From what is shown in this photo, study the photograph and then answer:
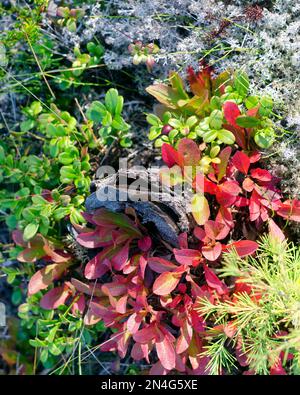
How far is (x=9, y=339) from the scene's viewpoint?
8.25 ft

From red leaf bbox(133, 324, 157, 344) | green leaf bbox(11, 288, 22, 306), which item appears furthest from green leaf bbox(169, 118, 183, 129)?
green leaf bbox(11, 288, 22, 306)

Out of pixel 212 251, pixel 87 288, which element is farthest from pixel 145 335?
pixel 212 251

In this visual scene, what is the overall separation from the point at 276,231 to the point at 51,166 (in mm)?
987

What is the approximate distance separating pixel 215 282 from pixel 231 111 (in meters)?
0.63

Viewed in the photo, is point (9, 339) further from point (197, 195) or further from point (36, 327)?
point (197, 195)

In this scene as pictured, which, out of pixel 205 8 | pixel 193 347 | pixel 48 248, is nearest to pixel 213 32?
pixel 205 8

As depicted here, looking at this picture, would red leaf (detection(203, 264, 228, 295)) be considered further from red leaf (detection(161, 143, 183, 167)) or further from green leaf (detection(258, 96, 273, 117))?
green leaf (detection(258, 96, 273, 117))

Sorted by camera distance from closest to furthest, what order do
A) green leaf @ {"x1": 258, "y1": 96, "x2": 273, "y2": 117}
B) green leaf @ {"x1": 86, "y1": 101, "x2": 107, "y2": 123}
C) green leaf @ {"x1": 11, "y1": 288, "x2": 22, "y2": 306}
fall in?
green leaf @ {"x1": 258, "y1": 96, "x2": 273, "y2": 117} < green leaf @ {"x1": 86, "y1": 101, "x2": 107, "y2": 123} < green leaf @ {"x1": 11, "y1": 288, "x2": 22, "y2": 306}

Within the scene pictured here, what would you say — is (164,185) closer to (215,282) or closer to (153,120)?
(153,120)

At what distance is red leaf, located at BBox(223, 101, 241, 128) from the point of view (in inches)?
72.1

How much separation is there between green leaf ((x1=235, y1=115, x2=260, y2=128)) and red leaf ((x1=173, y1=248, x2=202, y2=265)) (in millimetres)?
497

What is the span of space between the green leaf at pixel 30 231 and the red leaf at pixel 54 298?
277 mm

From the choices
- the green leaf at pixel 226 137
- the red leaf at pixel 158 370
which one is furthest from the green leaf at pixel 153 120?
the red leaf at pixel 158 370

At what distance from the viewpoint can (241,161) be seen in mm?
1860
